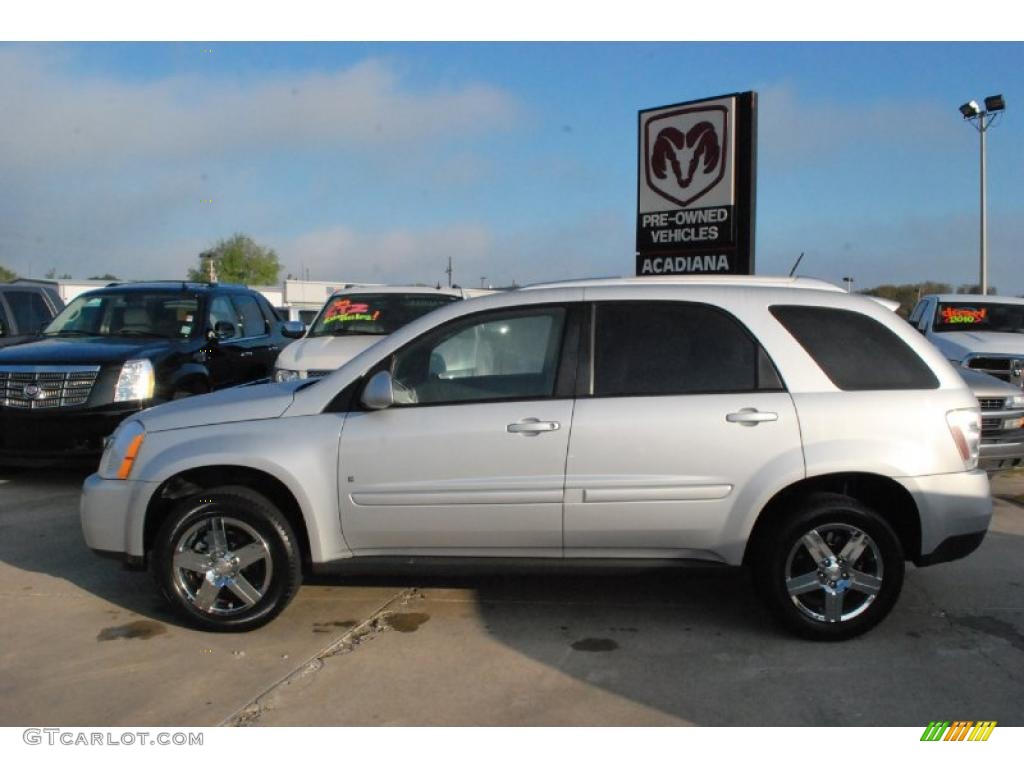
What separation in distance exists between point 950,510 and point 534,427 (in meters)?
2.09

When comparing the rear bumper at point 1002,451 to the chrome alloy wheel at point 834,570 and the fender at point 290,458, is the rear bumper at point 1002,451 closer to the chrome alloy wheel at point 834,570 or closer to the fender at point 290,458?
the chrome alloy wheel at point 834,570

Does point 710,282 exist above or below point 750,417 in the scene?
above

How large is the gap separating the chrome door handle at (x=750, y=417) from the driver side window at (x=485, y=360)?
0.90 m

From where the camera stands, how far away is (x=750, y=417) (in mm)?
4395

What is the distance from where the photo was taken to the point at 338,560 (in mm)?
4617

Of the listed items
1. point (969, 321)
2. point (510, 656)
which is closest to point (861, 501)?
point (510, 656)

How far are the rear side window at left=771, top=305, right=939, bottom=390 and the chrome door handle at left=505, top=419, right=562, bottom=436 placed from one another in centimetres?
129

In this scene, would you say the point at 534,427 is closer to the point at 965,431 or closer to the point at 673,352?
the point at 673,352

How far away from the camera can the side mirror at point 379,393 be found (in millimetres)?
4449

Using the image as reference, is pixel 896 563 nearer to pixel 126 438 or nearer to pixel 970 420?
pixel 970 420

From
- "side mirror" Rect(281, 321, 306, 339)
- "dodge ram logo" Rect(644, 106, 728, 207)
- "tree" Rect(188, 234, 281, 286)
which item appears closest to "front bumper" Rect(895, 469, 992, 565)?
"dodge ram logo" Rect(644, 106, 728, 207)

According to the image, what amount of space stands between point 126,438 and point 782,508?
11.2 ft

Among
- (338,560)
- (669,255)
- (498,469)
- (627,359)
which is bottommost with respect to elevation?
(338,560)

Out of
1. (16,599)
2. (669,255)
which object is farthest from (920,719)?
(669,255)
